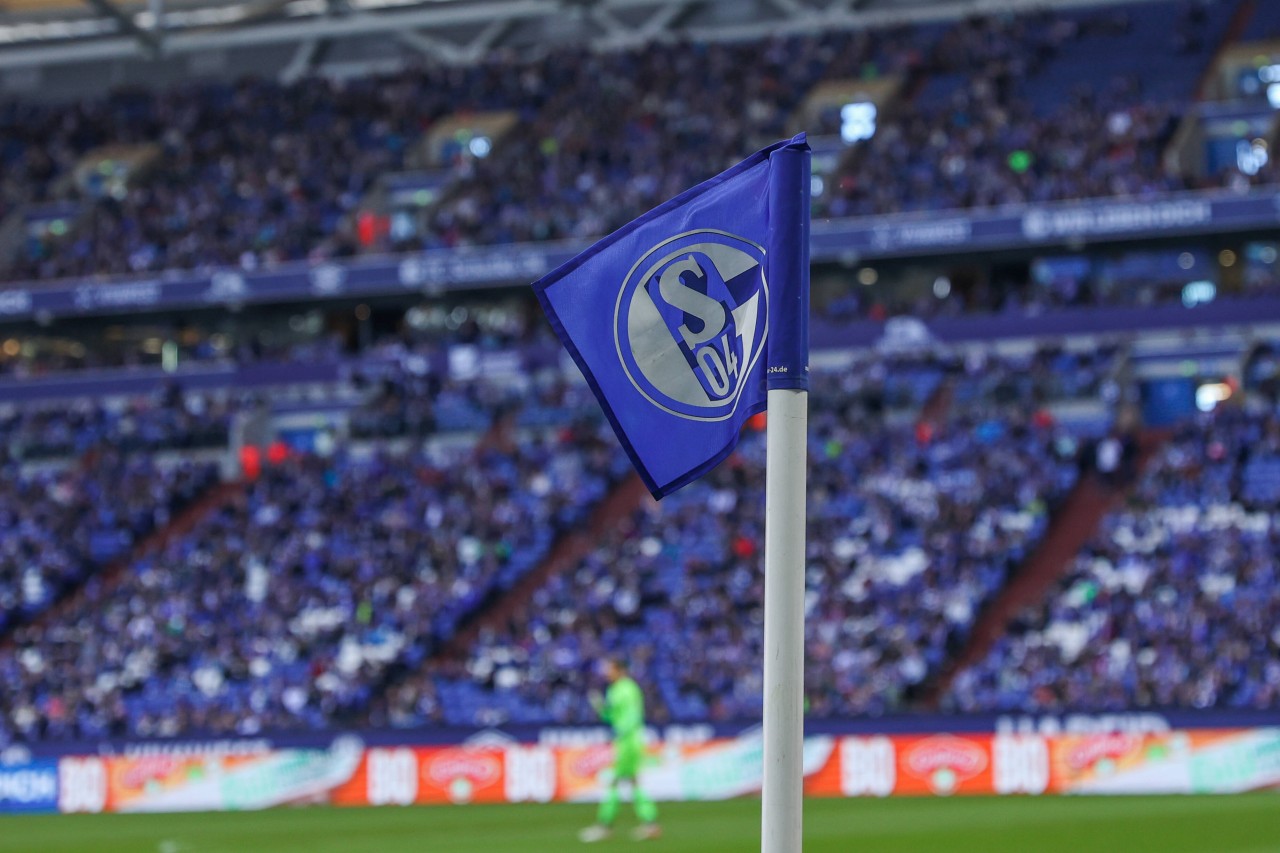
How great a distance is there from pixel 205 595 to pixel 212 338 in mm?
13598

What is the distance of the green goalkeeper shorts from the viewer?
2047 centimetres

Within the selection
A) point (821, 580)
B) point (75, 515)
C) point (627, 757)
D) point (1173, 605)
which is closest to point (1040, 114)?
point (821, 580)

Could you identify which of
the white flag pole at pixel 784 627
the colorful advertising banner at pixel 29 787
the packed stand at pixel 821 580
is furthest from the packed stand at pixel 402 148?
the white flag pole at pixel 784 627

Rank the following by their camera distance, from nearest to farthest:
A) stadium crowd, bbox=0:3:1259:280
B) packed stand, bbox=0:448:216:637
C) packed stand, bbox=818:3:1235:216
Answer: packed stand, bbox=818:3:1235:216, packed stand, bbox=0:448:216:637, stadium crowd, bbox=0:3:1259:280

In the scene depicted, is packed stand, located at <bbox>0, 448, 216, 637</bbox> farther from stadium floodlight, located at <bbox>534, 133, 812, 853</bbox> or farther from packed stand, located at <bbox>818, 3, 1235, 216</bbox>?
stadium floodlight, located at <bbox>534, 133, 812, 853</bbox>

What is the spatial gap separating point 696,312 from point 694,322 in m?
0.03

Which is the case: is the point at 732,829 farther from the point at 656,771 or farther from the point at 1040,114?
the point at 1040,114

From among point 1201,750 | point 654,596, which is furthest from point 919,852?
point 654,596

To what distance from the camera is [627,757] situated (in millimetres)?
20500

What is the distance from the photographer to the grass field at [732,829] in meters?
18.4

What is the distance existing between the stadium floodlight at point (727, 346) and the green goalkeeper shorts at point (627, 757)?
14.7 meters

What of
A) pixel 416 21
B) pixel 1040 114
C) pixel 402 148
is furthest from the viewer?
pixel 416 21

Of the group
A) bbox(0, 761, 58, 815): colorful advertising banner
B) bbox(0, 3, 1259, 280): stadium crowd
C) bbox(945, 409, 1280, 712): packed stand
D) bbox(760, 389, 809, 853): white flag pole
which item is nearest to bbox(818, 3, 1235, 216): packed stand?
bbox(0, 3, 1259, 280): stadium crowd

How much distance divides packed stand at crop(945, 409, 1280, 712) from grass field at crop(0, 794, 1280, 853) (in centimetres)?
347
